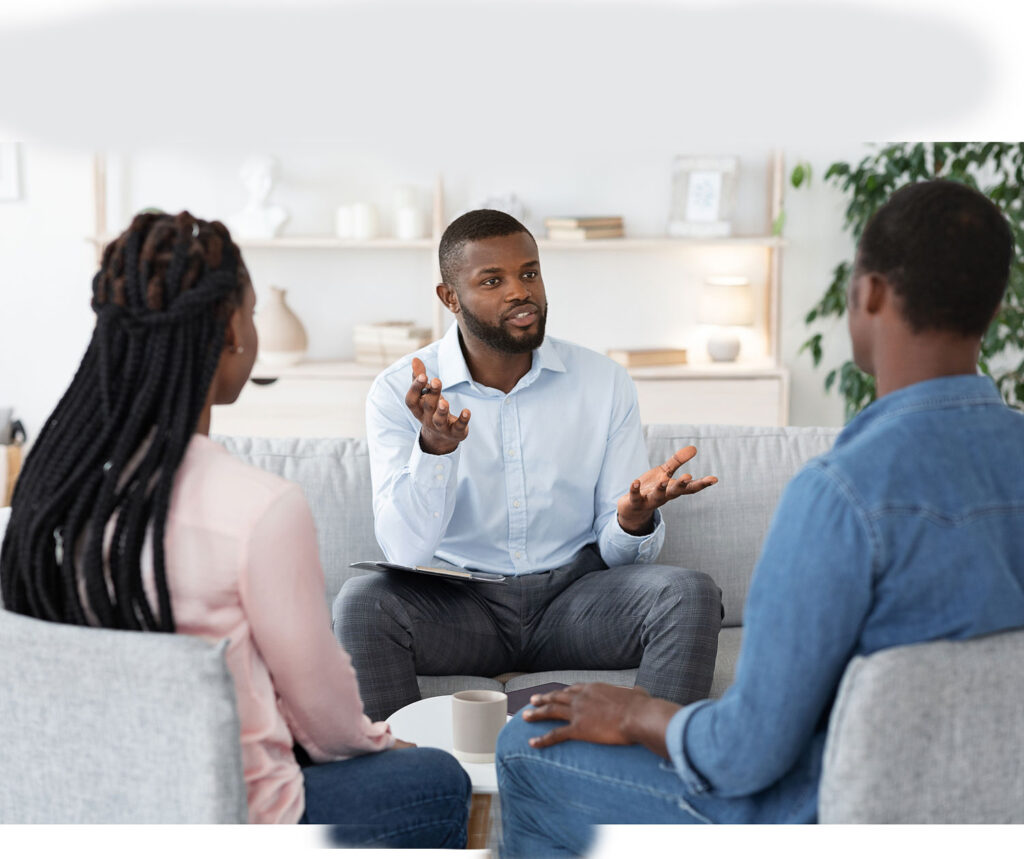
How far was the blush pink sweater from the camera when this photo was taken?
41.2 inches

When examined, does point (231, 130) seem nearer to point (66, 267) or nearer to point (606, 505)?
point (606, 505)

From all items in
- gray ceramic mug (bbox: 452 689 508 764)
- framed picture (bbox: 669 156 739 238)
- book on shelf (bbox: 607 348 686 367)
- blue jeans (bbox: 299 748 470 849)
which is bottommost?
gray ceramic mug (bbox: 452 689 508 764)

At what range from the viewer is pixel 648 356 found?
4.14m

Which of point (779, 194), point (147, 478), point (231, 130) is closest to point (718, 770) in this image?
point (147, 478)

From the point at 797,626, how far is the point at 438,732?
2.56 ft

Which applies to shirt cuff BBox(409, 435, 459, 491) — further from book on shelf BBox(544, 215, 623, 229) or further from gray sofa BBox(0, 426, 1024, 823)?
book on shelf BBox(544, 215, 623, 229)

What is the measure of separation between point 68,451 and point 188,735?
0.30 meters

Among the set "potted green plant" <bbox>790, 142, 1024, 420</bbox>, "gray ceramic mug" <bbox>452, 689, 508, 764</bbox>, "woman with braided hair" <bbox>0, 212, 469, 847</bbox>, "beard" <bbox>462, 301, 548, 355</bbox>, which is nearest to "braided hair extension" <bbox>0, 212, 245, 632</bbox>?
"woman with braided hair" <bbox>0, 212, 469, 847</bbox>

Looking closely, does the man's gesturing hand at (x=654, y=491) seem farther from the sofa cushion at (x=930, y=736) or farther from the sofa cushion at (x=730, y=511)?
the sofa cushion at (x=930, y=736)

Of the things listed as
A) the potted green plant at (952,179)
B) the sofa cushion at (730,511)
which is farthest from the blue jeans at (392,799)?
the potted green plant at (952,179)

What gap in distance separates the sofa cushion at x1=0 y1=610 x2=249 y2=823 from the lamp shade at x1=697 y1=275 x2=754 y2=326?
3407 mm

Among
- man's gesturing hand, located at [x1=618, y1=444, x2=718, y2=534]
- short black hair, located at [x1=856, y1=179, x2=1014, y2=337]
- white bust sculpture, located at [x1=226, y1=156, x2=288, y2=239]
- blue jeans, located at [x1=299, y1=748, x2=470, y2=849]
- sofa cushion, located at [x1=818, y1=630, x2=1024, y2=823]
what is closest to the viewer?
sofa cushion, located at [x1=818, y1=630, x2=1024, y2=823]

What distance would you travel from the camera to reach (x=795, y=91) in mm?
1104

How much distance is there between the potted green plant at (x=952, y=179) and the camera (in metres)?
3.17
